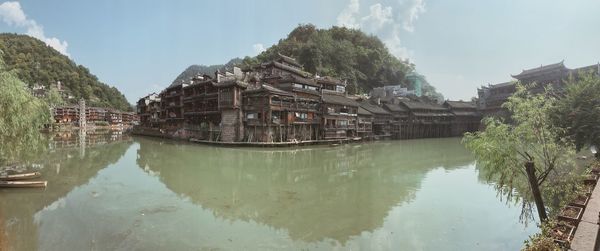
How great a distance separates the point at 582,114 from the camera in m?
18.7

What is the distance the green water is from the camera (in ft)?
33.4

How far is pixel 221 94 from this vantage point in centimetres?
4275

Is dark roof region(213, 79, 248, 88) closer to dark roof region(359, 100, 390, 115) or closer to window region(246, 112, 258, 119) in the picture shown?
window region(246, 112, 258, 119)

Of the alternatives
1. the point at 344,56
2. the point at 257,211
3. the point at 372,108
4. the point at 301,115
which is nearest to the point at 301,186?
the point at 257,211

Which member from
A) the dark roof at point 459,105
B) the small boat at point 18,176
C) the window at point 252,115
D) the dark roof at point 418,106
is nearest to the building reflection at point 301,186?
the small boat at point 18,176

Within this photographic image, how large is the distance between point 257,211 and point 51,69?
127 meters

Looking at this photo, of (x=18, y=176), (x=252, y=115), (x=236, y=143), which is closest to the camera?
(x=18, y=176)

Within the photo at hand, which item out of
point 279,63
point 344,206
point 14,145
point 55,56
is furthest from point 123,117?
point 344,206

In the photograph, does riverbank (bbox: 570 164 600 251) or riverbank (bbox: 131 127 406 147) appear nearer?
riverbank (bbox: 570 164 600 251)

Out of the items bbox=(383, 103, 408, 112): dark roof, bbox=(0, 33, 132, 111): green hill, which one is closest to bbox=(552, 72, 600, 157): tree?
bbox=(383, 103, 408, 112): dark roof

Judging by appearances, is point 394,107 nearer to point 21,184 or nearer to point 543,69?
point 543,69

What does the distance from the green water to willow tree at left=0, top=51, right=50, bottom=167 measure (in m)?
2.25

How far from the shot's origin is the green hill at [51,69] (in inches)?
3846

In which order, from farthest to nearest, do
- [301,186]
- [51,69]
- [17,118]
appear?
[51,69]
[301,186]
[17,118]
